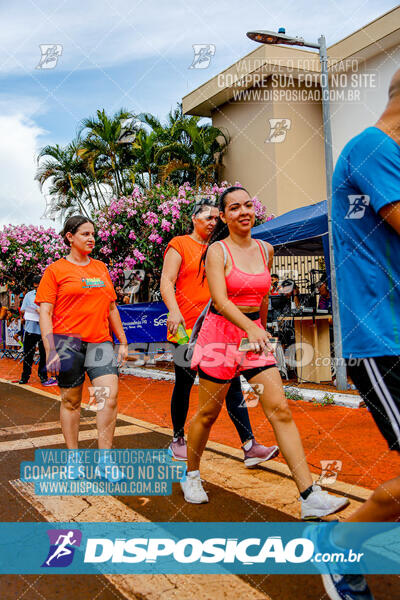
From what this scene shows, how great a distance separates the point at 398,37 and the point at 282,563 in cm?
1622

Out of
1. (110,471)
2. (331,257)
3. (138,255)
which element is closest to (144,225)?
(138,255)

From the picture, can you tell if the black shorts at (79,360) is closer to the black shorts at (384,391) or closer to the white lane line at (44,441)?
the white lane line at (44,441)

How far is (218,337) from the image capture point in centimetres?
320

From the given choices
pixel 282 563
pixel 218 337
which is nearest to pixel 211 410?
pixel 218 337

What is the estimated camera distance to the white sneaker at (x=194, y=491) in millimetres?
3265

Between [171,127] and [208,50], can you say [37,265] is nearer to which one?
[171,127]

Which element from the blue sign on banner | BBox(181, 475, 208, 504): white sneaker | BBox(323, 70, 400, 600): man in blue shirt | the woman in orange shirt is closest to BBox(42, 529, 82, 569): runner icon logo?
BBox(181, 475, 208, 504): white sneaker

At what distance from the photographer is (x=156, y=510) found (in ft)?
10.5

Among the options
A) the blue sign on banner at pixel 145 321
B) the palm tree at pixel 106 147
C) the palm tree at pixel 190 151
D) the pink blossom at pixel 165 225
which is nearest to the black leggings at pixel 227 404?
the blue sign on banner at pixel 145 321

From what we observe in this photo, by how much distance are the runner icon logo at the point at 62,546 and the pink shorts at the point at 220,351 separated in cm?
112

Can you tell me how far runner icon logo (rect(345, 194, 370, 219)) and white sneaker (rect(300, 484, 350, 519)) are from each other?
1.43 m

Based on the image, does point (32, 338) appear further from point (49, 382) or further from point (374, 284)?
point (374, 284)

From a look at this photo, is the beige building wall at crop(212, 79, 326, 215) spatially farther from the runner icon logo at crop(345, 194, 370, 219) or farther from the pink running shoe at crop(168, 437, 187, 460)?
the runner icon logo at crop(345, 194, 370, 219)

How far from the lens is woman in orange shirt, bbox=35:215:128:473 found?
3705 mm
